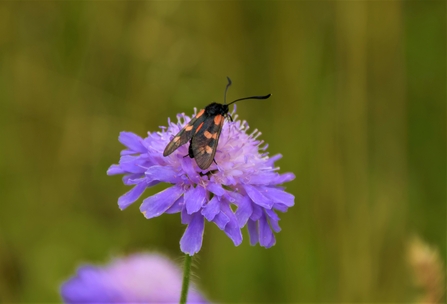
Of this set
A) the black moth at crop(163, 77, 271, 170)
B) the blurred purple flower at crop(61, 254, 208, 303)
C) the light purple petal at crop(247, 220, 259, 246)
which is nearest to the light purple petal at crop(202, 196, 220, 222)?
the black moth at crop(163, 77, 271, 170)

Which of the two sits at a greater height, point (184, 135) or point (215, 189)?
point (184, 135)

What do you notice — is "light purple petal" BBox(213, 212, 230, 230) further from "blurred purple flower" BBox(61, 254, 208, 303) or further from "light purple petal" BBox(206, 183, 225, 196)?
"blurred purple flower" BBox(61, 254, 208, 303)

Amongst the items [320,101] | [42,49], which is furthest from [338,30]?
[42,49]

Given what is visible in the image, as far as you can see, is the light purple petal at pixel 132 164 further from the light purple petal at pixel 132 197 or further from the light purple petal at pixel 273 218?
the light purple petal at pixel 273 218

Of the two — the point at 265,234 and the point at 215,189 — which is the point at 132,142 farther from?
the point at 265,234

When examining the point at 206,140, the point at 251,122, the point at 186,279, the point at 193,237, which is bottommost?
the point at 186,279

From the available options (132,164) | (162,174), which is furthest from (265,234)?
(132,164)
